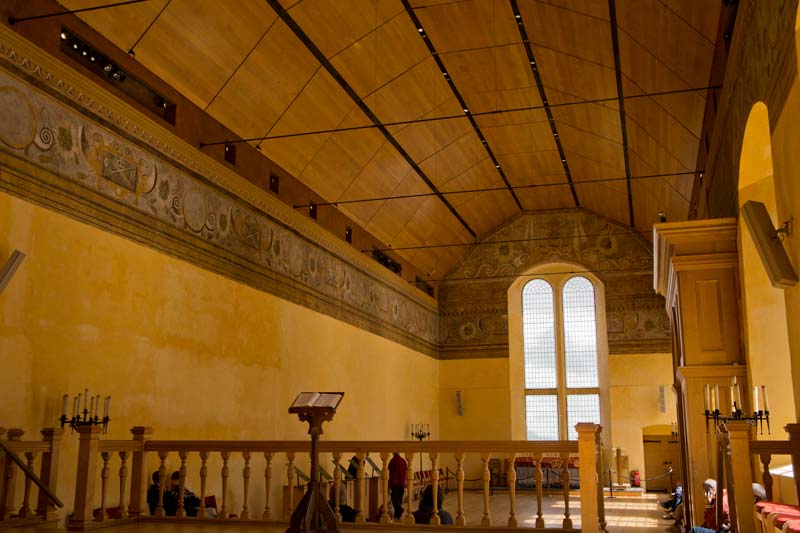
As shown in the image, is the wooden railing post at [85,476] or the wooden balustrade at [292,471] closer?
the wooden balustrade at [292,471]

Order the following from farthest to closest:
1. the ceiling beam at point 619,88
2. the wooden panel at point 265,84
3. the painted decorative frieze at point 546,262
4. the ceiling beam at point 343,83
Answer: the painted decorative frieze at point 546,262 → the wooden panel at point 265,84 → the ceiling beam at point 343,83 → the ceiling beam at point 619,88

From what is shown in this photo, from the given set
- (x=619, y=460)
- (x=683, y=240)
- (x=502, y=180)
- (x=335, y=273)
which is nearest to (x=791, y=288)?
(x=683, y=240)

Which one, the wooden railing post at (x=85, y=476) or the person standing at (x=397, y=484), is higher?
the wooden railing post at (x=85, y=476)

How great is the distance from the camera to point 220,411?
12992 millimetres

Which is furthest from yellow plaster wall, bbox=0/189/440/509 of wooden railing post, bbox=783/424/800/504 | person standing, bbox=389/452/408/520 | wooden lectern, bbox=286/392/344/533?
wooden railing post, bbox=783/424/800/504

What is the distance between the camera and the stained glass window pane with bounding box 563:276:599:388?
84.4 ft

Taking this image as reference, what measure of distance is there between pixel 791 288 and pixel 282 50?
9404 mm

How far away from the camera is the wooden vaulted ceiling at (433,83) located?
1194cm

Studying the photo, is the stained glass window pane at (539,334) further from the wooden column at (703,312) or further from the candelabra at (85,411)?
the candelabra at (85,411)

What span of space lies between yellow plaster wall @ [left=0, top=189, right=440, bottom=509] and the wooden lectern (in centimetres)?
390

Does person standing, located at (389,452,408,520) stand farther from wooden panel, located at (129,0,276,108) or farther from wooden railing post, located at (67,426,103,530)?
wooden panel, located at (129,0,276,108)

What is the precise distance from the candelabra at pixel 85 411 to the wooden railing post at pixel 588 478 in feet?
17.9

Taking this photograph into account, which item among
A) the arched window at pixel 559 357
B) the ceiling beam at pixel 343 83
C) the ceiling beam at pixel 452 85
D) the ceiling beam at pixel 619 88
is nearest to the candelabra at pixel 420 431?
the arched window at pixel 559 357

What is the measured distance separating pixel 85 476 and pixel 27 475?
62 centimetres
